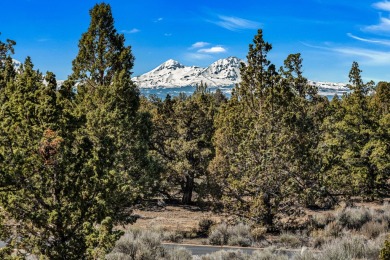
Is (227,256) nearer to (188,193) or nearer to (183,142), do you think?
(183,142)

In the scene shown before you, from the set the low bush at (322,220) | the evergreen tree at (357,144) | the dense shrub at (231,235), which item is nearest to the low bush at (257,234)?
the dense shrub at (231,235)

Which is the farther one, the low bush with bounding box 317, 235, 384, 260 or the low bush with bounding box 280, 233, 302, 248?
the low bush with bounding box 280, 233, 302, 248

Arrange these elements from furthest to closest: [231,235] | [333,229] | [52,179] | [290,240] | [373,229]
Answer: [333,229]
[373,229]
[231,235]
[290,240]
[52,179]

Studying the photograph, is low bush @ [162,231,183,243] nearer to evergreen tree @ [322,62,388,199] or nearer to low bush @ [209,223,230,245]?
low bush @ [209,223,230,245]

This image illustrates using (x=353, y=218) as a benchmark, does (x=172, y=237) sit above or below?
below

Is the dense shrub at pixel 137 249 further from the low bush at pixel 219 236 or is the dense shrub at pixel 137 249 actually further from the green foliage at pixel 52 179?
the low bush at pixel 219 236

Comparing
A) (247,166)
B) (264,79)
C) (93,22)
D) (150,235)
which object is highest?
(93,22)

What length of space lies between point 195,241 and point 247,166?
189 inches

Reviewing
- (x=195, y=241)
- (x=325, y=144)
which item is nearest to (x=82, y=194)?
(x=195, y=241)

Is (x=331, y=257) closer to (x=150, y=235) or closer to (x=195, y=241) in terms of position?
(x=150, y=235)

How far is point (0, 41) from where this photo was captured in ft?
104

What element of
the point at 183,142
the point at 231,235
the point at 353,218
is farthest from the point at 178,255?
the point at 183,142

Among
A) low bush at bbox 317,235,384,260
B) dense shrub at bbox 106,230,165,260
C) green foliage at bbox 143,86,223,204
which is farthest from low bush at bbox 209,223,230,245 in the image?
green foliage at bbox 143,86,223,204

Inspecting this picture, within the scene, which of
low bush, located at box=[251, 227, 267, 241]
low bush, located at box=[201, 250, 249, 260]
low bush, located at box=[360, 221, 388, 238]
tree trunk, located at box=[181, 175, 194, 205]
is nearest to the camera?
low bush, located at box=[201, 250, 249, 260]
